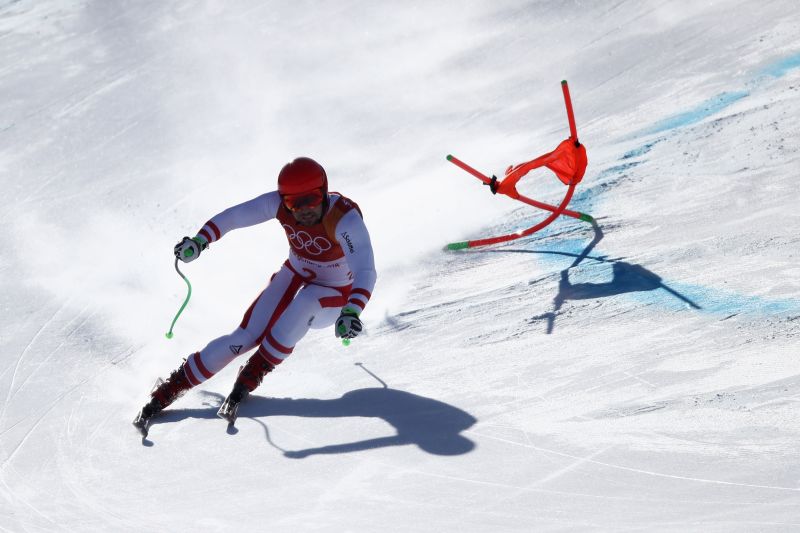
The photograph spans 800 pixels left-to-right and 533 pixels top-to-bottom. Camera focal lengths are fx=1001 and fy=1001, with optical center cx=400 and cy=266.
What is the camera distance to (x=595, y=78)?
10.4 meters

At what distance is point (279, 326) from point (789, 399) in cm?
289

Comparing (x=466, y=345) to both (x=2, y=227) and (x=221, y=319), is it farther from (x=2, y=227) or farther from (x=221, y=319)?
(x=2, y=227)

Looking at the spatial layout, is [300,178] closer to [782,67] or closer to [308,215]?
[308,215]

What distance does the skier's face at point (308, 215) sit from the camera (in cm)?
601

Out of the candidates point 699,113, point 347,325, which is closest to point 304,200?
point 347,325

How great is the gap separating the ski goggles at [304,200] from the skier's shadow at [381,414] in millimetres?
1143

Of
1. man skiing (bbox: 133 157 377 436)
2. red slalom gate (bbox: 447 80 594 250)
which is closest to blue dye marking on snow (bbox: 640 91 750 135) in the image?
red slalom gate (bbox: 447 80 594 250)

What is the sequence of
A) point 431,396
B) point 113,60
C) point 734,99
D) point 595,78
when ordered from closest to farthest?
point 431,396 < point 734,99 < point 595,78 < point 113,60

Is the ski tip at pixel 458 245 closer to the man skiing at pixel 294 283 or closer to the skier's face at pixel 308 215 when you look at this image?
the man skiing at pixel 294 283

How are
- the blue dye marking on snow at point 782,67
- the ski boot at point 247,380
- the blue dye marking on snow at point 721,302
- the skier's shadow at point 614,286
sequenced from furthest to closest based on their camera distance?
the blue dye marking on snow at point 782,67, the skier's shadow at point 614,286, the ski boot at point 247,380, the blue dye marking on snow at point 721,302

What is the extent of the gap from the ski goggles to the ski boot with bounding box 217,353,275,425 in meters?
0.93

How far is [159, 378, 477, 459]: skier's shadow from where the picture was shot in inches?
A: 203

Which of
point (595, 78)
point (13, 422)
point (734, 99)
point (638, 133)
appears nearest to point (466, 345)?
point (13, 422)

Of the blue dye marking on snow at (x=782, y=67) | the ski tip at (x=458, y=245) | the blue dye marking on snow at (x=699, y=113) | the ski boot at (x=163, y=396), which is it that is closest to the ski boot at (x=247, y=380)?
the ski boot at (x=163, y=396)
